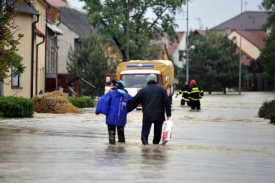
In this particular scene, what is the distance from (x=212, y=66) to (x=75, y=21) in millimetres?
25236

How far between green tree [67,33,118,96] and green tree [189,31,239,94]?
44356 millimetres

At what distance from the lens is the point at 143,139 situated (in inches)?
788

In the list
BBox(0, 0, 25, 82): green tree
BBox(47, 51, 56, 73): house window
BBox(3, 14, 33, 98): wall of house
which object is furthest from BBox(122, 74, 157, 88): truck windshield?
BBox(0, 0, 25, 82): green tree

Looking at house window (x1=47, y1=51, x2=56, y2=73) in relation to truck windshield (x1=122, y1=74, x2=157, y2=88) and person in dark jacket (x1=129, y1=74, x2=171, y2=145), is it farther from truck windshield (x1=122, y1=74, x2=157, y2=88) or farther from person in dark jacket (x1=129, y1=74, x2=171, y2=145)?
person in dark jacket (x1=129, y1=74, x2=171, y2=145)

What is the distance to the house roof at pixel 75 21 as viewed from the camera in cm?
8606

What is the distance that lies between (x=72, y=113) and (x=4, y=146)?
1825 centimetres

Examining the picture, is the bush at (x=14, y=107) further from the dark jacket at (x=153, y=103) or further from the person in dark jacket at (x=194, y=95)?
the person in dark jacket at (x=194, y=95)

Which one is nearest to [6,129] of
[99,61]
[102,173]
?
[102,173]

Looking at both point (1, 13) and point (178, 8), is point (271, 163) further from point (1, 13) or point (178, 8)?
point (178, 8)

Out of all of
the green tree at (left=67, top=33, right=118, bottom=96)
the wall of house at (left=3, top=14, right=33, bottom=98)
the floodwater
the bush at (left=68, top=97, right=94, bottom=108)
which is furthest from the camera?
the green tree at (left=67, top=33, right=118, bottom=96)

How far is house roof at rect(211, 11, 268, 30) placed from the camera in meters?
151

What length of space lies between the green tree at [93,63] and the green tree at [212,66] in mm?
44356

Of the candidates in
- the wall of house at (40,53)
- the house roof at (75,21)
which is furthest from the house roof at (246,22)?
the wall of house at (40,53)

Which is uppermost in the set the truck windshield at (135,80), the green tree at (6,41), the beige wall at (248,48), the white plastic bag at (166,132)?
the beige wall at (248,48)
